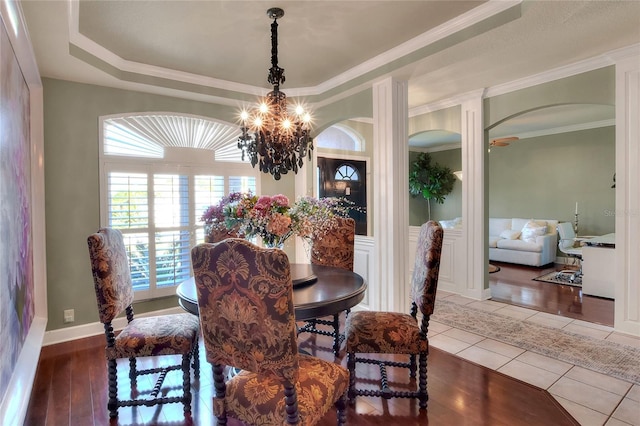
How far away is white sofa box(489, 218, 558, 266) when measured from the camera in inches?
260

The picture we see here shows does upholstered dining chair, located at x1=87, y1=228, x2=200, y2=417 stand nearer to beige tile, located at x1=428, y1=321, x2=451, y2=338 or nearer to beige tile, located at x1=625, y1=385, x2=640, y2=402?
beige tile, located at x1=428, y1=321, x2=451, y2=338

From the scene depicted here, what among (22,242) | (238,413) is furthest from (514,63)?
(22,242)

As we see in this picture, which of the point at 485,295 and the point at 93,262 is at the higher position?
the point at 93,262

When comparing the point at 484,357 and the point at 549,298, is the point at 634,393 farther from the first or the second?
the point at 549,298

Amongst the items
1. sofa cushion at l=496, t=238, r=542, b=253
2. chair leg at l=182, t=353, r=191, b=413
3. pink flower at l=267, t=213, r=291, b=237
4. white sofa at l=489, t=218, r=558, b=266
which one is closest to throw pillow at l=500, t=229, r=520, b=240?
white sofa at l=489, t=218, r=558, b=266

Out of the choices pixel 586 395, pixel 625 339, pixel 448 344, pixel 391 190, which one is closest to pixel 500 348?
pixel 448 344

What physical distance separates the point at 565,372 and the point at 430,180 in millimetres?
6295

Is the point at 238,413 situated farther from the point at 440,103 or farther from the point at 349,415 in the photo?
the point at 440,103

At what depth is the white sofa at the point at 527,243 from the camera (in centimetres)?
660

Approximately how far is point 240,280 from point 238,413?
0.62m

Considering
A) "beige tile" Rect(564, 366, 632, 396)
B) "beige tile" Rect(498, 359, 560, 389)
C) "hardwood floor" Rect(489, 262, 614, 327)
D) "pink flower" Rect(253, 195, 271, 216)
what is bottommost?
"beige tile" Rect(564, 366, 632, 396)

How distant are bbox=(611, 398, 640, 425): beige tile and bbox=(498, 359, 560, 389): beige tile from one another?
380mm

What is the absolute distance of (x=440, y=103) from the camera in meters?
4.93

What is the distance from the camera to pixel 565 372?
2664 millimetres
